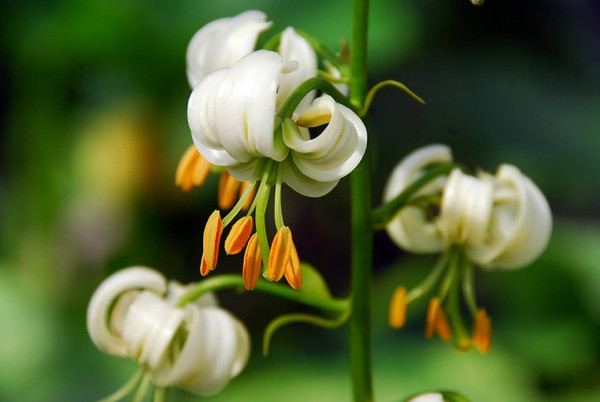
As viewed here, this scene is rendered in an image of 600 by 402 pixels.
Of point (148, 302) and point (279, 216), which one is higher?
point (279, 216)

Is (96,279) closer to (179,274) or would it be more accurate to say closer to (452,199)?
(179,274)

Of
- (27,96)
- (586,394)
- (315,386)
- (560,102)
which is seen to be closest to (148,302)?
(315,386)

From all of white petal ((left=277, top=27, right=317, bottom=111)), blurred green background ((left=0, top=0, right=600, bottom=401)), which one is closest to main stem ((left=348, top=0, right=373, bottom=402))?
white petal ((left=277, top=27, right=317, bottom=111))

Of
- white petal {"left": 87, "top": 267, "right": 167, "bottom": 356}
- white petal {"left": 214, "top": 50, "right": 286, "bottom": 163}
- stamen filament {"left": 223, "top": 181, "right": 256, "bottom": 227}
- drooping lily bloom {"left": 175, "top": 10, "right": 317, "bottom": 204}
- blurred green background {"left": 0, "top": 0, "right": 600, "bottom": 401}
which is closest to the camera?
white petal {"left": 214, "top": 50, "right": 286, "bottom": 163}

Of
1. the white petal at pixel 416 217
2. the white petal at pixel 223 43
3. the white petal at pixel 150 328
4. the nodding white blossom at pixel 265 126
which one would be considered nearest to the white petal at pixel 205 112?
the nodding white blossom at pixel 265 126

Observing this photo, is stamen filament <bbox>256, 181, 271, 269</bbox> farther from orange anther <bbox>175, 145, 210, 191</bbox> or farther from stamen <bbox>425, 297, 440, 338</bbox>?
stamen <bbox>425, 297, 440, 338</bbox>

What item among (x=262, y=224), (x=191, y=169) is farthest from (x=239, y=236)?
(x=191, y=169)

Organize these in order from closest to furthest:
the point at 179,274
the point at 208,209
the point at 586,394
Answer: the point at 586,394
the point at 179,274
the point at 208,209
